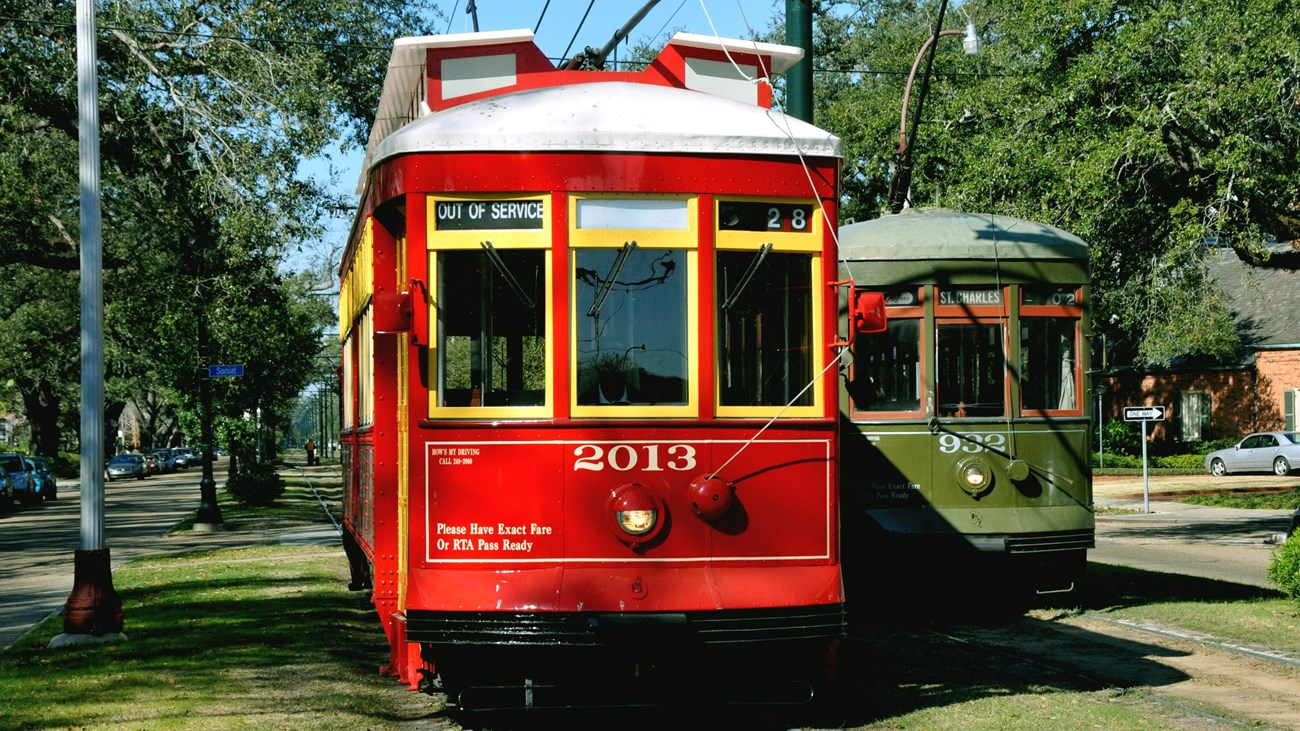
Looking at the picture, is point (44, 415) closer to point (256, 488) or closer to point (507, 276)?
point (256, 488)

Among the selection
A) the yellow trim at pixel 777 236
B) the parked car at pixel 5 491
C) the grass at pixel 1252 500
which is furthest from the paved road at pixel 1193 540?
the parked car at pixel 5 491

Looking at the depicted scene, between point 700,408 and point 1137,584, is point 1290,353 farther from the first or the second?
point 700,408

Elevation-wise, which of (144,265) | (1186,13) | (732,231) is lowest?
(732,231)

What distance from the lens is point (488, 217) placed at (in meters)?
7.39

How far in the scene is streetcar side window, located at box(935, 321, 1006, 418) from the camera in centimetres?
1245

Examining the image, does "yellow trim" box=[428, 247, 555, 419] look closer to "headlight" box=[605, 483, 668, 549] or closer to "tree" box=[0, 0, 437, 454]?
"headlight" box=[605, 483, 668, 549]

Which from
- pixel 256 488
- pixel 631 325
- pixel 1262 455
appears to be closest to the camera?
pixel 631 325

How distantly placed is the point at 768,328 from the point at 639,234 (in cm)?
86

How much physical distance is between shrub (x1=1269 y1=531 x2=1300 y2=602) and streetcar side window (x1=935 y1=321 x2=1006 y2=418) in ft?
9.09

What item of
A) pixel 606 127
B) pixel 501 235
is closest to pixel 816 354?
pixel 606 127

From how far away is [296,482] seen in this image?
55750 mm

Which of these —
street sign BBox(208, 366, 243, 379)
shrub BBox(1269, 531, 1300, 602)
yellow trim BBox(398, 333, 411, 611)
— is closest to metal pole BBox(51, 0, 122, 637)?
yellow trim BBox(398, 333, 411, 611)

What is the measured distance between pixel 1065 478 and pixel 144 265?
16772mm

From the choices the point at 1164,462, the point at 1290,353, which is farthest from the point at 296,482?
the point at 1290,353
